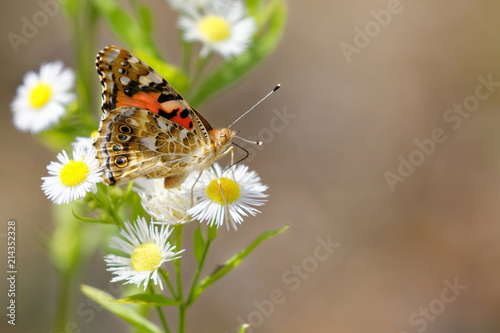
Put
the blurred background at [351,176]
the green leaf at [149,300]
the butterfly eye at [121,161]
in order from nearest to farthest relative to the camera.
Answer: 1. the green leaf at [149,300]
2. the butterfly eye at [121,161]
3. the blurred background at [351,176]

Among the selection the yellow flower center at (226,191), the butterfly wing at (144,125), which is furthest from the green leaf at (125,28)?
the yellow flower center at (226,191)

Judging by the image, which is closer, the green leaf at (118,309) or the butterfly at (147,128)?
the green leaf at (118,309)

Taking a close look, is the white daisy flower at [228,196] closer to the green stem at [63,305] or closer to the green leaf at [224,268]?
the green leaf at [224,268]

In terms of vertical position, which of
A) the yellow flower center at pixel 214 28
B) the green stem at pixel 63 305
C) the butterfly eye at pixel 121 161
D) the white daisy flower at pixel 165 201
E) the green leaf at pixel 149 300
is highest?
the yellow flower center at pixel 214 28

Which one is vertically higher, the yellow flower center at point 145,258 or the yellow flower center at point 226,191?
the yellow flower center at point 226,191

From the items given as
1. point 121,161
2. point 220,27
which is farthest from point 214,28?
point 121,161

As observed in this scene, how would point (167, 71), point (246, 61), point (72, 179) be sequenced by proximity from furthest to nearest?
point (246, 61), point (167, 71), point (72, 179)

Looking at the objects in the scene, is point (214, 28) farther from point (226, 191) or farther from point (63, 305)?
point (63, 305)

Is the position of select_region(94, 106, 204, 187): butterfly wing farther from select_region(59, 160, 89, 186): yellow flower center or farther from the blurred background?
the blurred background
